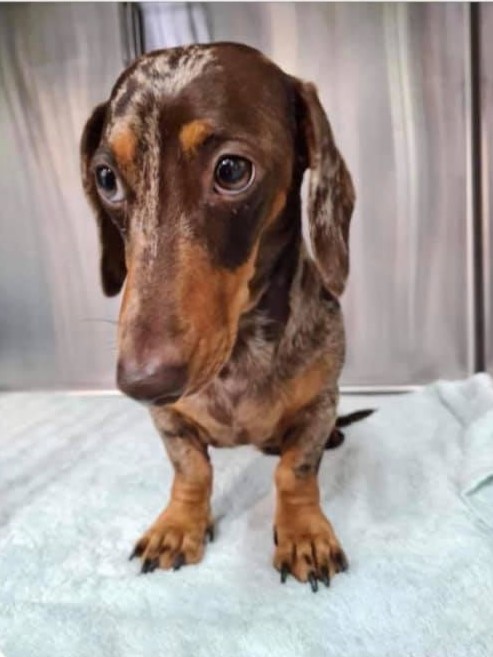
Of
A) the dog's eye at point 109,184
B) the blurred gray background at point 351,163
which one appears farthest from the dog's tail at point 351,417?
the dog's eye at point 109,184

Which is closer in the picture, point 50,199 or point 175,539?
point 175,539

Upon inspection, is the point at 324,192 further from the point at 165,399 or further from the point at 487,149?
the point at 487,149

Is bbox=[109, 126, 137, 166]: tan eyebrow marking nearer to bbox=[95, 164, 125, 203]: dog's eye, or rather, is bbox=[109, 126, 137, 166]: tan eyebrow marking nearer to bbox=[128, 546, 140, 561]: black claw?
bbox=[95, 164, 125, 203]: dog's eye

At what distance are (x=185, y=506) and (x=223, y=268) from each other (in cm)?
57

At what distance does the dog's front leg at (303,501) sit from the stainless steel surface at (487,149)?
1.14 m

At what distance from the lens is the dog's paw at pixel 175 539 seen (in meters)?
1.58

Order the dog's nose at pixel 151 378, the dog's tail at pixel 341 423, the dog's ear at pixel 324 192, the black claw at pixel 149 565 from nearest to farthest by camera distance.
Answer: the dog's nose at pixel 151 378 → the dog's ear at pixel 324 192 → the black claw at pixel 149 565 → the dog's tail at pixel 341 423

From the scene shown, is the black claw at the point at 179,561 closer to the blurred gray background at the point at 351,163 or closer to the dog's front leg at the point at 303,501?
the dog's front leg at the point at 303,501

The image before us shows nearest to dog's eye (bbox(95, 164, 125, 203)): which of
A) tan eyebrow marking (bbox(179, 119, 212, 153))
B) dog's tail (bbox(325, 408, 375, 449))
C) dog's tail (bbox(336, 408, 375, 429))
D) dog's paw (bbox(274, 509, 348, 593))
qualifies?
tan eyebrow marking (bbox(179, 119, 212, 153))

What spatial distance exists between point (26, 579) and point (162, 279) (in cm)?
64

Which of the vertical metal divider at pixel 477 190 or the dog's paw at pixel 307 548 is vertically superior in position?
the vertical metal divider at pixel 477 190

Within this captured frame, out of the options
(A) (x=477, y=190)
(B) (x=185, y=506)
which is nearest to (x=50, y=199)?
(A) (x=477, y=190)

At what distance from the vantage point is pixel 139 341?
114 cm

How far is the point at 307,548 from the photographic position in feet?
5.07
